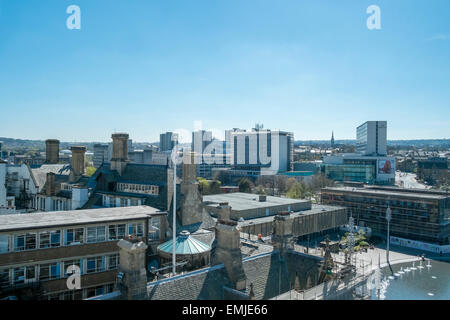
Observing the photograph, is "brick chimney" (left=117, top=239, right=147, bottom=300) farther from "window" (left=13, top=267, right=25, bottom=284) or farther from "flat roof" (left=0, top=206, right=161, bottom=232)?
"window" (left=13, top=267, right=25, bottom=284)

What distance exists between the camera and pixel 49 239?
75.6 ft

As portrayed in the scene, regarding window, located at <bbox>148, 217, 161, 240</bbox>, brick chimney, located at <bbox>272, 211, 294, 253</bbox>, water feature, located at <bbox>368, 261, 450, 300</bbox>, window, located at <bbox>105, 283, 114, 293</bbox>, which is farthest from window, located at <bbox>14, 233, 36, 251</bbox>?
water feature, located at <bbox>368, 261, 450, 300</bbox>

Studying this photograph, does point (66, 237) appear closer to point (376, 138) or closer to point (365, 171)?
point (365, 171)

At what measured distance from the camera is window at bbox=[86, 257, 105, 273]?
24766mm

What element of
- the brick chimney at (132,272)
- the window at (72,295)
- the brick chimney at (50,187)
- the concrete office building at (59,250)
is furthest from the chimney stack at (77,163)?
the brick chimney at (132,272)

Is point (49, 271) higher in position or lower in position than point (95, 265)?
higher

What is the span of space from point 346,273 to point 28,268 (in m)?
20.0

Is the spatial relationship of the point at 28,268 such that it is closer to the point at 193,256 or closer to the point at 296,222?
the point at 193,256

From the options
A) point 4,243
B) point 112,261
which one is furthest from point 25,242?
point 112,261

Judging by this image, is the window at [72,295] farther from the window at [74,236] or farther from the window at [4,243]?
the window at [4,243]

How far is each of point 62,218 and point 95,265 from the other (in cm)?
416

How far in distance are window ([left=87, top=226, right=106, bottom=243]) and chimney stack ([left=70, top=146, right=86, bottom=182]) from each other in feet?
74.1

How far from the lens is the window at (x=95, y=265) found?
24.8m

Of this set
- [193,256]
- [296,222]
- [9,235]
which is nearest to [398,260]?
[296,222]
